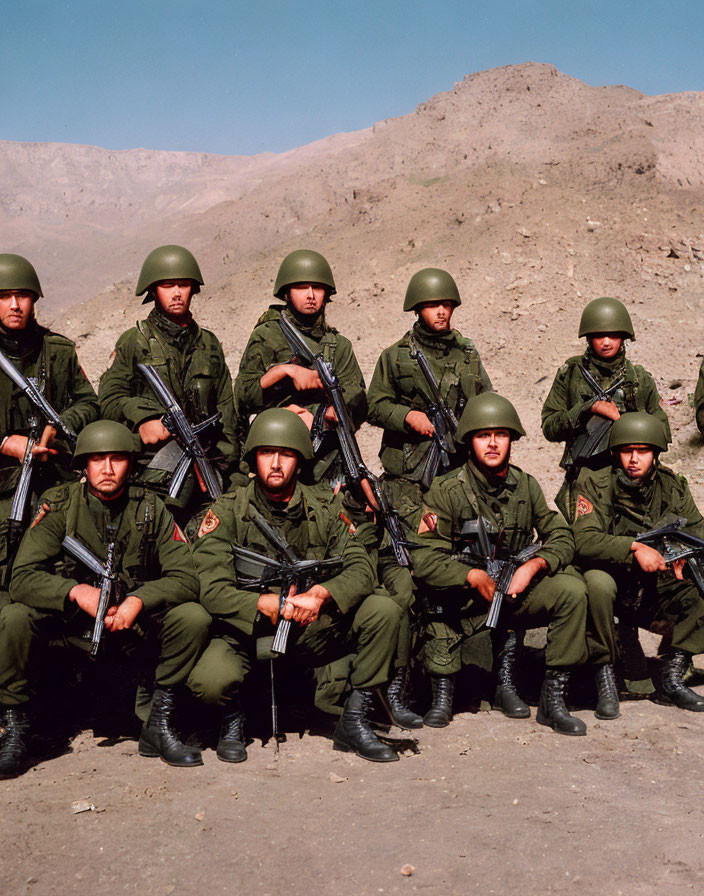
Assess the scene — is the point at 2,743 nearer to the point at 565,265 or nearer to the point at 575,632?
the point at 575,632

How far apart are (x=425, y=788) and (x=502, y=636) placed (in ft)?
4.76

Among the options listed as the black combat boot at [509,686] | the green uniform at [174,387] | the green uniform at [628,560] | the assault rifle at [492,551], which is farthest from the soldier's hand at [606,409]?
the green uniform at [174,387]

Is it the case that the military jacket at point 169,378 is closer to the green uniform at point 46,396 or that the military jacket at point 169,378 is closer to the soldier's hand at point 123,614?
the green uniform at point 46,396

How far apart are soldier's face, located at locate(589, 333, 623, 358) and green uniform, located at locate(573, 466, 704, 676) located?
49.0 inches

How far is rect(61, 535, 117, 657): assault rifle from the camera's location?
4461 mm

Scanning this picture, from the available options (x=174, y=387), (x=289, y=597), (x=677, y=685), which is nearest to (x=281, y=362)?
(x=174, y=387)

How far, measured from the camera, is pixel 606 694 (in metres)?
5.55

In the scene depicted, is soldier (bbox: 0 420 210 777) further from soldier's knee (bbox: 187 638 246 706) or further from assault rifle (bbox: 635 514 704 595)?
assault rifle (bbox: 635 514 704 595)

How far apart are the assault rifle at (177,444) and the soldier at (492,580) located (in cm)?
151

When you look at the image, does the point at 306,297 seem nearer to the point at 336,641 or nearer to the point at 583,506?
the point at 583,506

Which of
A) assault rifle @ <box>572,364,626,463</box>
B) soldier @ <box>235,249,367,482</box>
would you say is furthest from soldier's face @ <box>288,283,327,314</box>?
assault rifle @ <box>572,364,626,463</box>

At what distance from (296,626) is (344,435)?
5.70ft

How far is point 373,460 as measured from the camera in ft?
45.3

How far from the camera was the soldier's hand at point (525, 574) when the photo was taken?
209 inches
